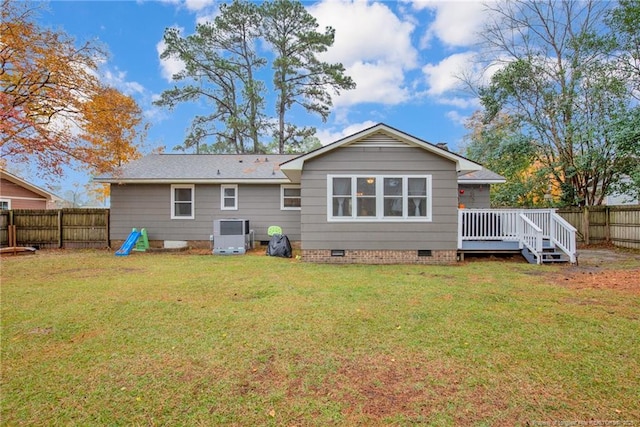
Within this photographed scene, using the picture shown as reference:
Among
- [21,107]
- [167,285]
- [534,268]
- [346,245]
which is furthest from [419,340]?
[21,107]

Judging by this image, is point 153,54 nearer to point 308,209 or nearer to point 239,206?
point 239,206

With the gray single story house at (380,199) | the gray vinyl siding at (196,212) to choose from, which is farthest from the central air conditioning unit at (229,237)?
the gray single story house at (380,199)

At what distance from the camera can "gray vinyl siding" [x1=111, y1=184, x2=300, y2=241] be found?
41.1 ft

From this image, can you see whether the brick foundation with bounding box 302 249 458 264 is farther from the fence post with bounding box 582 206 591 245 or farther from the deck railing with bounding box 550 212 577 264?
the fence post with bounding box 582 206 591 245

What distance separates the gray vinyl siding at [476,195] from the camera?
1293 centimetres

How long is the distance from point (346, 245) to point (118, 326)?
6249 mm

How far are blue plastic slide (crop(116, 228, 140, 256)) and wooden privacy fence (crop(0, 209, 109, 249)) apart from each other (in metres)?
2.31

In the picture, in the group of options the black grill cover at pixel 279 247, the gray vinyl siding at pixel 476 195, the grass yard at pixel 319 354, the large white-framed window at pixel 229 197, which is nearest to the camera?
the grass yard at pixel 319 354

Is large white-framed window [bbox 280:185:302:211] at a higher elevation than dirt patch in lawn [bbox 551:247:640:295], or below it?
higher

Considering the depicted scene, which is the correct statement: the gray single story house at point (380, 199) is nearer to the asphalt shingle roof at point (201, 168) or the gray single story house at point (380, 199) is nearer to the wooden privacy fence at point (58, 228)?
the asphalt shingle roof at point (201, 168)

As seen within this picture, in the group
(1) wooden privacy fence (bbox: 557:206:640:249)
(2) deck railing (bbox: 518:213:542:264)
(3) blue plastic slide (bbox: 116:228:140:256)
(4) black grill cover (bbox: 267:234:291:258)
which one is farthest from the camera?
(1) wooden privacy fence (bbox: 557:206:640:249)

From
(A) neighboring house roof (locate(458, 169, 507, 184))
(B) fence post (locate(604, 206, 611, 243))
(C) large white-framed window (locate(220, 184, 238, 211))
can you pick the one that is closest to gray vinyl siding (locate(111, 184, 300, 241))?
(C) large white-framed window (locate(220, 184, 238, 211))

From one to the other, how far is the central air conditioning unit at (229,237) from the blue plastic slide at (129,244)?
281 centimetres

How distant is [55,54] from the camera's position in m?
10.7
